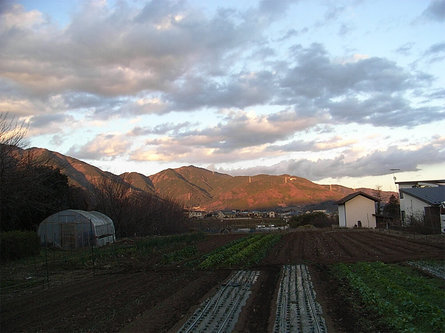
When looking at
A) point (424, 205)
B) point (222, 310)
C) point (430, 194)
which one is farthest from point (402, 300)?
point (430, 194)

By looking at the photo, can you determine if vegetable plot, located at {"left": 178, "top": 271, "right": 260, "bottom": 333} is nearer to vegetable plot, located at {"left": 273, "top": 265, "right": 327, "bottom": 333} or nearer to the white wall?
vegetable plot, located at {"left": 273, "top": 265, "right": 327, "bottom": 333}

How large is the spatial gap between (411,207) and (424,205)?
2.73 m

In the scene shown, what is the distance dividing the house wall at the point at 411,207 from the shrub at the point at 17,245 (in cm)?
3330

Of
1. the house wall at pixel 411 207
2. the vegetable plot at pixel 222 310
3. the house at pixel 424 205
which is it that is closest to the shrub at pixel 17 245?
the vegetable plot at pixel 222 310

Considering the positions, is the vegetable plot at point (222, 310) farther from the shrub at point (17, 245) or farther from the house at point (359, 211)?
the house at point (359, 211)

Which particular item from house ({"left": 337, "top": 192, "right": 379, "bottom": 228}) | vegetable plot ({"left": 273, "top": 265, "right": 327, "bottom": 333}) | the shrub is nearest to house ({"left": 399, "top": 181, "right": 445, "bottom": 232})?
house ({"left": 337, "top": 192, "right": 379, "bottom": 228})

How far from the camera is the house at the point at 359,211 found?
174 ft

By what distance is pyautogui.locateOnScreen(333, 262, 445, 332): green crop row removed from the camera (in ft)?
24.6

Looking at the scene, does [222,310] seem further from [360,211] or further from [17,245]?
[360,211]

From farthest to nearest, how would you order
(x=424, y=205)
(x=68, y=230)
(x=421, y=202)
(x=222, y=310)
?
(x=421, y=202)
(x=424, y=205)
(x=68, y=230)
(x=222, y=310)

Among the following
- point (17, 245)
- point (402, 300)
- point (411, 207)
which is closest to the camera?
point (402, 300)

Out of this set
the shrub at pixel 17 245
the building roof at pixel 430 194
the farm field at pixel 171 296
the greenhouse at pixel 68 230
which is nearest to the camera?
the farm field at pixel 171 296

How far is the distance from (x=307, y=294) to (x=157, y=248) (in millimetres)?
19019

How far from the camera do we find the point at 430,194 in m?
40.4
